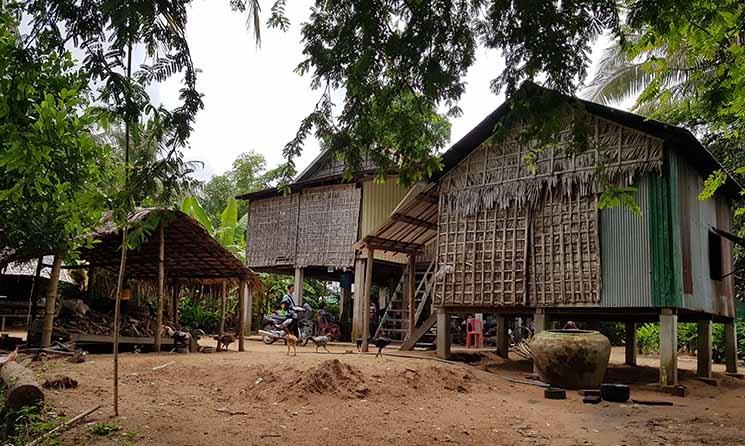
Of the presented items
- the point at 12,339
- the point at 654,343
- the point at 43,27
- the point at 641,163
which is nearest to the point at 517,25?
the point at 43,27

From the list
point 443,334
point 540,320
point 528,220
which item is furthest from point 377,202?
point 540,320

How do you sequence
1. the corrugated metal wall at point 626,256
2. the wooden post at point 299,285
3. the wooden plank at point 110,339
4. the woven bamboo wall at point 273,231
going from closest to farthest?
1. the corrugated metal wall at point 626,256
2. the wooden plank at point 110,339
3. the wooden post at point 299,285
4. the woven bamboo wall at point 273,231

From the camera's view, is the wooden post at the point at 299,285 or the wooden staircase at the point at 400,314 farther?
the wooden post at the point at 299,285

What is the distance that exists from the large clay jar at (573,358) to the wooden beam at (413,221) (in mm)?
4243

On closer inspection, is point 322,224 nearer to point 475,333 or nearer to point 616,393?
point 475,333

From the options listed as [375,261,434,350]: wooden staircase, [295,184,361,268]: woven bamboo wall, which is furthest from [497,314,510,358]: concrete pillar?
[295,184,361,268]: woven bamboo wall

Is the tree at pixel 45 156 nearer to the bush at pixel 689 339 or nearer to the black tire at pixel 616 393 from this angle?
the black tire at pixel 616 393

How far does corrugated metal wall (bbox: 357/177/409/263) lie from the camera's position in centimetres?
1755

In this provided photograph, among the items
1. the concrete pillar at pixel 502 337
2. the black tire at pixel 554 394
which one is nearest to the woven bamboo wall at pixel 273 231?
the concrete pillar at pixel 502 337

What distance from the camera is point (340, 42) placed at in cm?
569

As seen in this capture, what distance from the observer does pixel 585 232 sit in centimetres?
1099

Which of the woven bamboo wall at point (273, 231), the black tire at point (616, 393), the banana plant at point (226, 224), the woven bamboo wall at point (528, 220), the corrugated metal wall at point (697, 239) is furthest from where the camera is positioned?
the banana plant at point (226, 224)

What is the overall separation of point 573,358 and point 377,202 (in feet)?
28.9

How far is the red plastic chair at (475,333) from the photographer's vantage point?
57.3 feet
